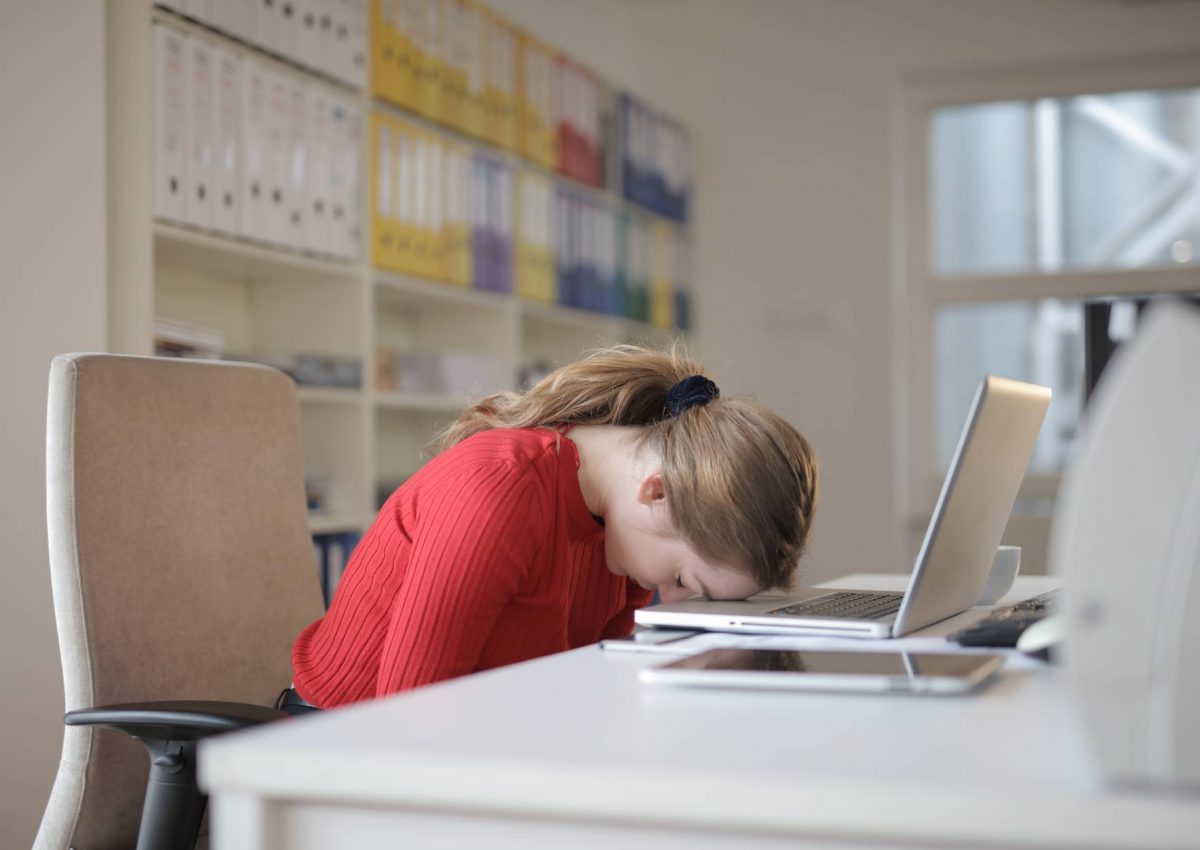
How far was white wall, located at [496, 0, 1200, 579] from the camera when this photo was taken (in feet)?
15.7

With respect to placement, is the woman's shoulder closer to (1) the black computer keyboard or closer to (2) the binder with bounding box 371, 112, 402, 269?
(1) the black computer keyboard

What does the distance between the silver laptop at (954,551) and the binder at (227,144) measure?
1.59 m

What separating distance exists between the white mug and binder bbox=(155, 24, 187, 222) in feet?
5.34

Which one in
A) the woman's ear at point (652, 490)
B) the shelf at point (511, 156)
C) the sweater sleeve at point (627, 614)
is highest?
the shelf at point (511, 156)

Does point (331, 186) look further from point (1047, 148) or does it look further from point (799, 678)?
point (1047, 148)

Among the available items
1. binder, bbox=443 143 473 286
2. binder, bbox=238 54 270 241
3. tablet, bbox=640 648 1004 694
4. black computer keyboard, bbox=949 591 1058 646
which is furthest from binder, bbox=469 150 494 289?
tablet, bbox=640 648 1004 694

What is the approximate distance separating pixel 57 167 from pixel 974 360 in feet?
11.7

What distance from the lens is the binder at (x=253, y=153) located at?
8.47 ft

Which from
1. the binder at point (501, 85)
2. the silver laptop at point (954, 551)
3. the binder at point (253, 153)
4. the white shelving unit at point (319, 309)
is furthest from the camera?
the binder at point (501, 85)

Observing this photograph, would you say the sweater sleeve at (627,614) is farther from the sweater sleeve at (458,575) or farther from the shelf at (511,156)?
the shelf at (511,156)

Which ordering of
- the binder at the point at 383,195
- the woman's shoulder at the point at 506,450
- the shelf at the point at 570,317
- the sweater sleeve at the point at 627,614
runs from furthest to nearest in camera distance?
the shelf at the point at 570,317
the binder at the point at 383,195
the sweater sleeve at the point at 627,614
the woman's shoulder at the point at 506,450

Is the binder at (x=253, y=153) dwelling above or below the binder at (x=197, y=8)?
below

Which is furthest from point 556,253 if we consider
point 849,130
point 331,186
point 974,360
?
point 974,360

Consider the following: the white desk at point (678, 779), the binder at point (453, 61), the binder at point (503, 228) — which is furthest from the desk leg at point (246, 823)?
the binder at point (503, 228)
